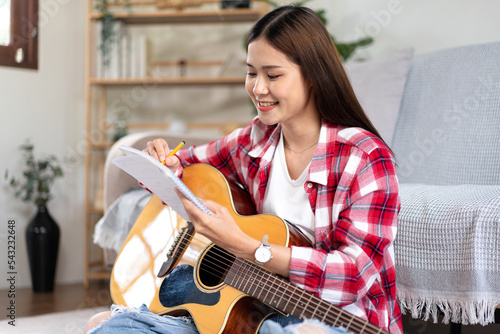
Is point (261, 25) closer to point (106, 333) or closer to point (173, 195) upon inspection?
point (173, 195)

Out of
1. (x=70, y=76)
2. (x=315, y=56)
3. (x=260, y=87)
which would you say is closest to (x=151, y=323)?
(x=260, y=87)

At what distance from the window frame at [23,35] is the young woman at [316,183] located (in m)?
1.89

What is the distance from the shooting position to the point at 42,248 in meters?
2.43

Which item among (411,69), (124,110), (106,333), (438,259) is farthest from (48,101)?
(438,259)

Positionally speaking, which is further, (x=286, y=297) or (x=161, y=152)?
(x=161, y=152)

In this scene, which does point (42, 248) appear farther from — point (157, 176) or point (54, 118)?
point (157, 176)

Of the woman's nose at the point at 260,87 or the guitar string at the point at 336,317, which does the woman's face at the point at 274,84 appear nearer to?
the woman's nose at the point at 260,87

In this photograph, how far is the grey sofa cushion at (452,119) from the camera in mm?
1440

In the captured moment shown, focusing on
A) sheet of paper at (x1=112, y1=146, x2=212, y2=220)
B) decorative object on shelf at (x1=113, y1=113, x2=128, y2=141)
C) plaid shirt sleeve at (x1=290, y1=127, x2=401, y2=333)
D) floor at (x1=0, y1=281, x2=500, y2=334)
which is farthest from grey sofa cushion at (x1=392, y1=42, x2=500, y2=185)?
decorative object on shelf at (x1=113, y1=113, x2=128, y2=141)

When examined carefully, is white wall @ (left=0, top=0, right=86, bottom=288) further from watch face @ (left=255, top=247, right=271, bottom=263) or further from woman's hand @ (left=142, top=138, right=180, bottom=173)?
watch face @ (left=255, top=247, right=271, bottom=263)

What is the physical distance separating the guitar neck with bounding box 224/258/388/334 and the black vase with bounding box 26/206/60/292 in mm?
1773

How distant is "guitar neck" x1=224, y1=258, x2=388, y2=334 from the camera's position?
0.78 m

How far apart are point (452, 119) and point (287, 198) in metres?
0.76

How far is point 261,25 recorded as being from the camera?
3.34 ft
